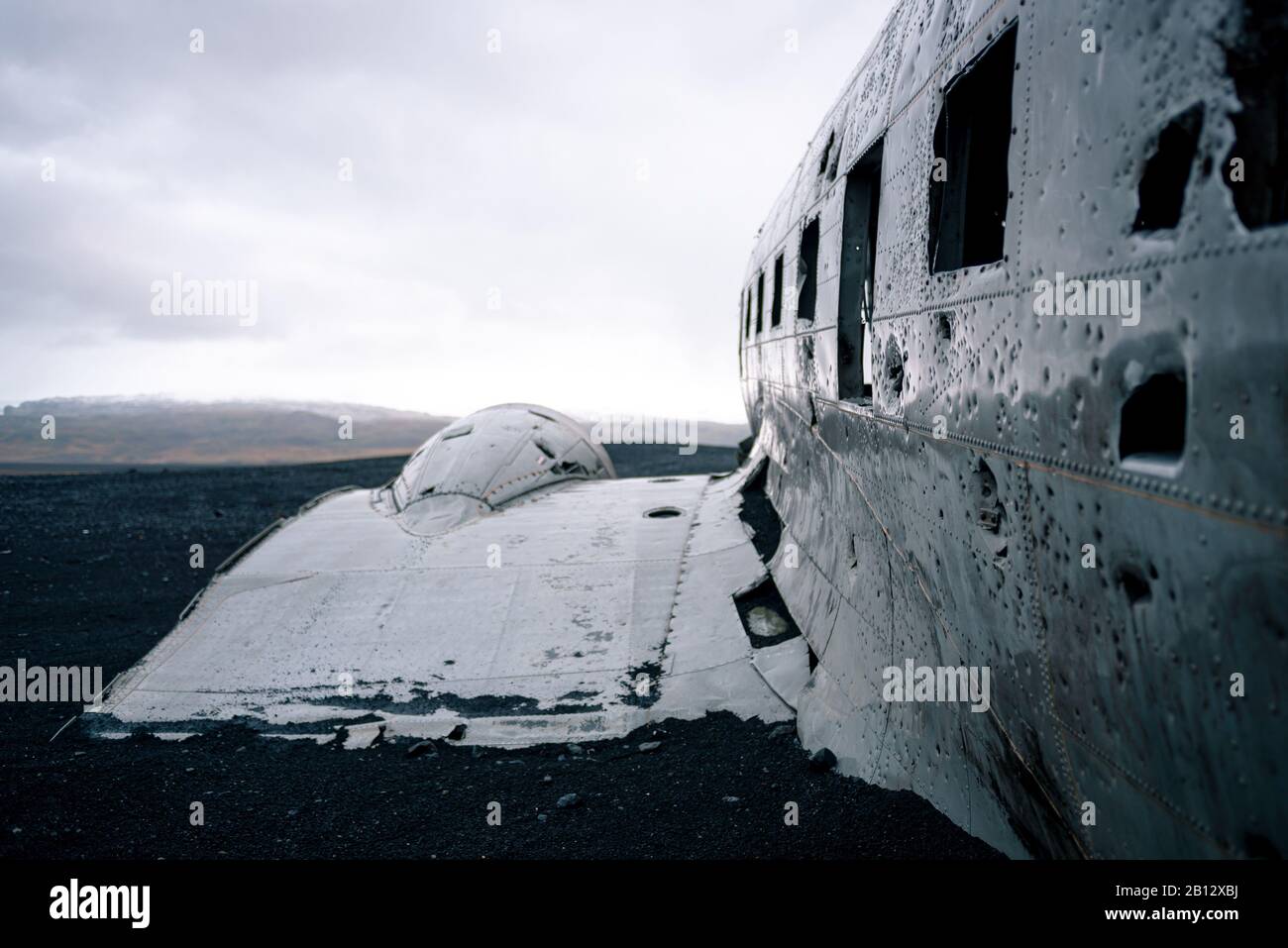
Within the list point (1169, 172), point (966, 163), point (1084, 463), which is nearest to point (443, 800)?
point (1084, 463)

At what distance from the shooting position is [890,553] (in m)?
5.18

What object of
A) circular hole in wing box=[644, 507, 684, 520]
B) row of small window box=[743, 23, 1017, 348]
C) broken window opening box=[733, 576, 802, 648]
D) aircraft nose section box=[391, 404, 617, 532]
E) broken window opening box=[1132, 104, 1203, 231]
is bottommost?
broken window opening box=[733, 576, 802, 648]

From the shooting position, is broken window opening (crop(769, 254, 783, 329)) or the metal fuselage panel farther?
broken window opening (crop(769, 254, 783, 329))

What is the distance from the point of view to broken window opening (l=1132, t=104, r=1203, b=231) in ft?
7.48

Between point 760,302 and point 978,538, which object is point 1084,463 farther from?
point 760,302

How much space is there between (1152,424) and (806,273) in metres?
6.06

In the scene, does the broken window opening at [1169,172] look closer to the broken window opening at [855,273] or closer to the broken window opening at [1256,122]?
the broken window opening at [1256,122]

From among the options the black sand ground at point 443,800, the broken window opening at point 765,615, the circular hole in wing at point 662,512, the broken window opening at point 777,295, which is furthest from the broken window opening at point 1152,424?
the circular hole in wing at point 662,512

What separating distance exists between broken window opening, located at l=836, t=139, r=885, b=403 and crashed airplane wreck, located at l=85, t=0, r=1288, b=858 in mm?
25

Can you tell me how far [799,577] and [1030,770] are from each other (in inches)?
169

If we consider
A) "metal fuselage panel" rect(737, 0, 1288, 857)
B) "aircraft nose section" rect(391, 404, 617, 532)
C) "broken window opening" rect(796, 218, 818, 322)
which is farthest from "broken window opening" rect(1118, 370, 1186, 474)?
"aircraft nose section" rect(391, 404, 617, 532)

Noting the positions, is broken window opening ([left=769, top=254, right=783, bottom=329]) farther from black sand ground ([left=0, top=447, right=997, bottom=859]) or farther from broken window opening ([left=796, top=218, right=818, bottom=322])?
black sand ground ([left=0, top=447, right=997, bottom=859])

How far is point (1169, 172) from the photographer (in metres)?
2.60

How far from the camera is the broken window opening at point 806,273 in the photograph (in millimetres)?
7944
